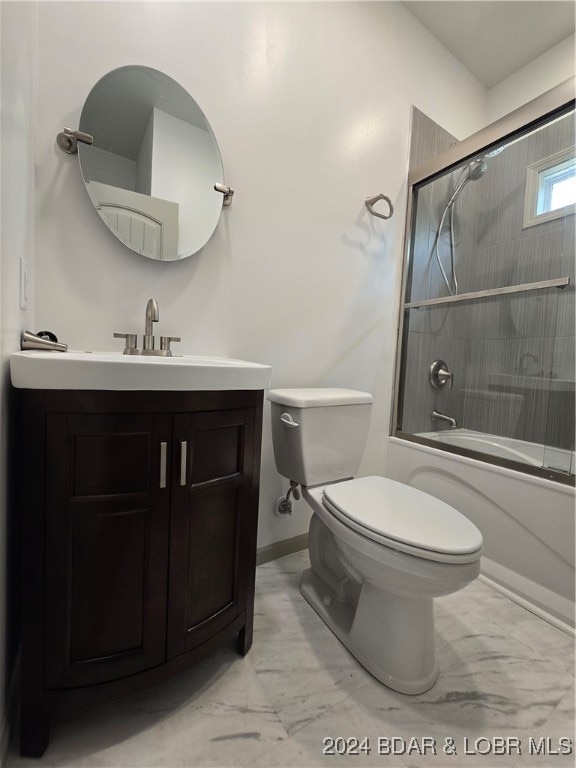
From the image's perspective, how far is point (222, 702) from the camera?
Result: 0.82 meters

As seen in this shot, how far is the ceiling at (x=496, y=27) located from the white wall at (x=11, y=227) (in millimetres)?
1902

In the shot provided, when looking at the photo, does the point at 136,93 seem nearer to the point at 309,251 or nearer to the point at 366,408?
the point at 309,251

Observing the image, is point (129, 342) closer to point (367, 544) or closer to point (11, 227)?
point (11, 227)

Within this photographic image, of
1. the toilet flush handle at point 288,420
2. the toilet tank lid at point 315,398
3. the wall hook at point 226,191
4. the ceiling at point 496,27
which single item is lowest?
the toilet flush handle at point 288,420

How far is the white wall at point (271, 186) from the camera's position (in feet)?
3.08

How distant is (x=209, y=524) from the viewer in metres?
0.78

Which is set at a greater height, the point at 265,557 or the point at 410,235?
the point at 410,235

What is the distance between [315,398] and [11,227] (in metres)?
0.89

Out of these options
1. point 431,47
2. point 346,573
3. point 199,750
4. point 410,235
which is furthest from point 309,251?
point 199,750

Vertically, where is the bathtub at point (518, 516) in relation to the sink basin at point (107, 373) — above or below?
below

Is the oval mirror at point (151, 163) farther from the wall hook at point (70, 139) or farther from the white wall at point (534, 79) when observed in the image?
the white wall at point (534, 79)

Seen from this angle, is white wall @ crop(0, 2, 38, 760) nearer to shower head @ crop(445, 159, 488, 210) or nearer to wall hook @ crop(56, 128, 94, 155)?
wall hook @ crop(56, 128, 94, 155)

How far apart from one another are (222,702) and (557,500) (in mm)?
1239

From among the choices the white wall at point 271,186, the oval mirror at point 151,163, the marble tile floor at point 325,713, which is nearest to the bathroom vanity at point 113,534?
the marble tile floor at point 325,713
